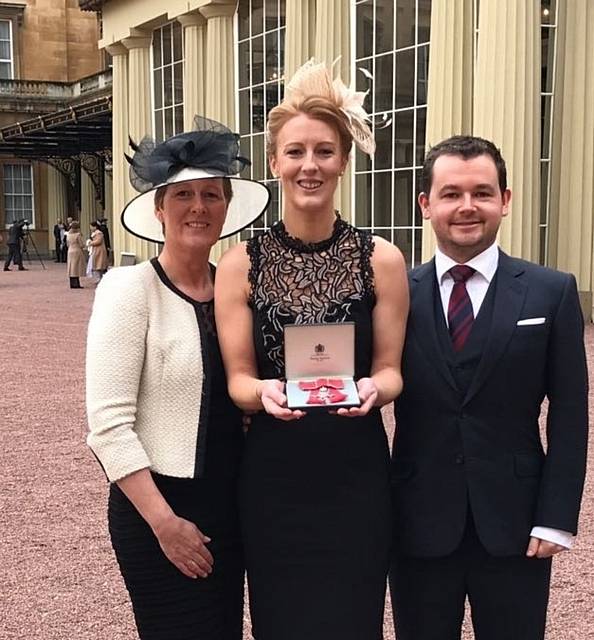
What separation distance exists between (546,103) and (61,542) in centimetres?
1049

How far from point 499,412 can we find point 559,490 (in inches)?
10.2

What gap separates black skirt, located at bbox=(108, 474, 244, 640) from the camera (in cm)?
232

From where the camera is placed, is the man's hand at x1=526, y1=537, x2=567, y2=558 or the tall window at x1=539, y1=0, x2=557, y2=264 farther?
the tall window at x1=539, y1=0, x2=557, y2=264

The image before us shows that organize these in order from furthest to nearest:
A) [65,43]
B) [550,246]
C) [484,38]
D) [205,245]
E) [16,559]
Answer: [65,43], [550,246], [484,38], [16,559], [205,245]

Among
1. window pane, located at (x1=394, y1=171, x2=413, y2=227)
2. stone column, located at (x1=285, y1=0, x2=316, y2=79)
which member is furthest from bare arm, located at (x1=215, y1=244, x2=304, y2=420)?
stone column, located at (x1=285, y1=0, x2=316, y2=79)

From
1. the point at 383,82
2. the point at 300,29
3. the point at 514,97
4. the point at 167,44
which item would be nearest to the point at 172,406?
the point at 514,97

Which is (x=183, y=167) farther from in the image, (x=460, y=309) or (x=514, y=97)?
(x=514, y=97)

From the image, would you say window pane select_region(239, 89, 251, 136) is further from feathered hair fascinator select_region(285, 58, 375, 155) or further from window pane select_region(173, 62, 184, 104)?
feathered hair fascinator select_region(285, 58, 375, 155)

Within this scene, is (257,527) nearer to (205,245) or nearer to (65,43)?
(205,245)

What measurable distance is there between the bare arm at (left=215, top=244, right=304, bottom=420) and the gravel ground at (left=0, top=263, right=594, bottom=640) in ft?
6.38

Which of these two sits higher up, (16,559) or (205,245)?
(205,245)

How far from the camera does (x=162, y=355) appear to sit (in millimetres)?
2252

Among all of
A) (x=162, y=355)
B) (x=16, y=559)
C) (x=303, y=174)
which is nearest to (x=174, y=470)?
(x=162, y=355)

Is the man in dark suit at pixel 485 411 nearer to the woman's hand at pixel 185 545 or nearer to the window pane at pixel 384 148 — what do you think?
the woman's hand at pixel 185 545
